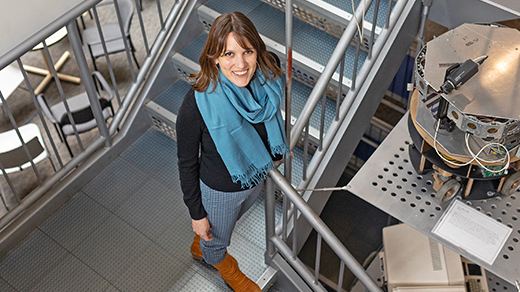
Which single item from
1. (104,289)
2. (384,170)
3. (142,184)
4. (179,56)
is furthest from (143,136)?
(384,170)

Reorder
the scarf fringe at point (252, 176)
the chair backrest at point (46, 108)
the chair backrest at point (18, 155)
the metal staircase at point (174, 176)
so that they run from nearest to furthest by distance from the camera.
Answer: the scarf fringe at point (252, 176), the metal staircase at point (174, 176), the chair backrest at point (18, 155), the chair backrest at point (46, 108)

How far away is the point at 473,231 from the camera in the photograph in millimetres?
1941

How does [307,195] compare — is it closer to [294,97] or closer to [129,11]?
[294,97]

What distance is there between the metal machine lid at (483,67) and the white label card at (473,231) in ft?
1.56

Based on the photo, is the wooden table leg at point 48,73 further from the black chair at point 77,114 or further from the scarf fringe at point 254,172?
the scarf fringe at point 254,172

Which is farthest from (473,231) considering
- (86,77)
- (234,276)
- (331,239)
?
(86,77)

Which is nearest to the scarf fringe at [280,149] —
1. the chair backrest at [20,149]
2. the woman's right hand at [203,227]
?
the woman's right hand at [203,227]

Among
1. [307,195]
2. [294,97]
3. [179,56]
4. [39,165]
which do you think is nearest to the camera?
[307,195]

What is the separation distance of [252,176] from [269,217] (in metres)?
0.45

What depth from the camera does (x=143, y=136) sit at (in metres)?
3.49

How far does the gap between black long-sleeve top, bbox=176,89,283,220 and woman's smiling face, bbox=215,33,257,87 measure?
0.57 ft

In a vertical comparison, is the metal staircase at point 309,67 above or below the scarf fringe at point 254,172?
below

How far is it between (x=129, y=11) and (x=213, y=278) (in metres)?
2.69

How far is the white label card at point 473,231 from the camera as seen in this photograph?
189 centimetres
